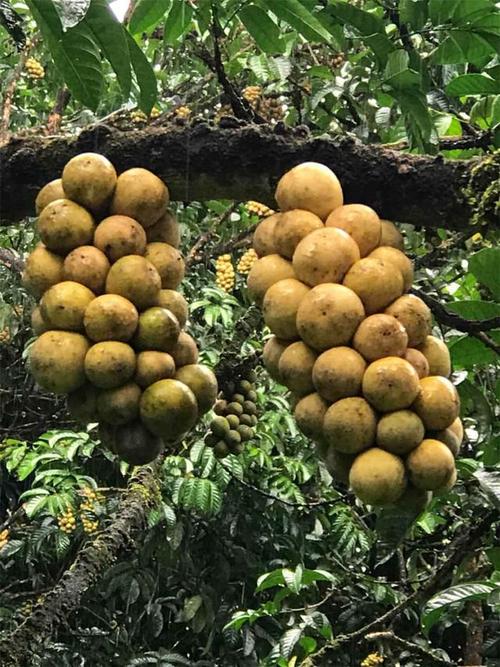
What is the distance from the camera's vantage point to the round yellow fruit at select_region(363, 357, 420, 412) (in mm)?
1108

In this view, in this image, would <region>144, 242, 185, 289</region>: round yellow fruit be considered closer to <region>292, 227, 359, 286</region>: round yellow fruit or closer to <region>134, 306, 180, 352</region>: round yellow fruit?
<region>134, 306, 180, 352</region>: round yellow fruit

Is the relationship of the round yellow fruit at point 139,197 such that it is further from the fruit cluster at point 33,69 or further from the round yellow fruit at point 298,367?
the fruit cluster at point 33,69

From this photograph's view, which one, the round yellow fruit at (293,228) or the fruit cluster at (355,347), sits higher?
the round yellow fruit at (293,228)

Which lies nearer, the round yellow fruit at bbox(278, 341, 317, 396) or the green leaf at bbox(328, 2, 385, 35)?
the round yellow fruit at bbox(278, 341, 317, 396)

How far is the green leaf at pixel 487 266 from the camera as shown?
4.68ft

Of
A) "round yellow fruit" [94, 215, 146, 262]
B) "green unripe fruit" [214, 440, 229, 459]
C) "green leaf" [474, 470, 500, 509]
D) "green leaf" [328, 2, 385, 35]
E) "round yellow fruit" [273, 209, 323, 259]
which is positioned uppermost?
"green leaf" [328, 2, 385, 35]

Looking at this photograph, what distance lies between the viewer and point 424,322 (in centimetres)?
121

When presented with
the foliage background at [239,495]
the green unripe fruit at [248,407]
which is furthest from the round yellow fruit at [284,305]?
the green unripe fruit at [248,407]

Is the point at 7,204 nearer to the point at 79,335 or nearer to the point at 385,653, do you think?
the point at 79,335

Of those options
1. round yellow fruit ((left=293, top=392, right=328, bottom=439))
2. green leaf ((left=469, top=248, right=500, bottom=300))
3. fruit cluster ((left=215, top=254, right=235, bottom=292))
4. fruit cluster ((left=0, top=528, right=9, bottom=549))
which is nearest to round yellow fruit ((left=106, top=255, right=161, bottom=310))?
round yellow fruit ((left=293, top=392, right=328, bottom=439))

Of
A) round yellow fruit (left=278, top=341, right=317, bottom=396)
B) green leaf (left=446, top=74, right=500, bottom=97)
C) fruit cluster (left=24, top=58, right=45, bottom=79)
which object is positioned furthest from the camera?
fruit cluster (left=24, top=58, right=45, bottom=79)

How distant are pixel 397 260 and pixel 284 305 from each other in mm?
201

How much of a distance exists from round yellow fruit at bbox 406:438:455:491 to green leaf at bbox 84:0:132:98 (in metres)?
0.89

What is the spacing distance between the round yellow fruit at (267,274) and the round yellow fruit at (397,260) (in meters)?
0.14
